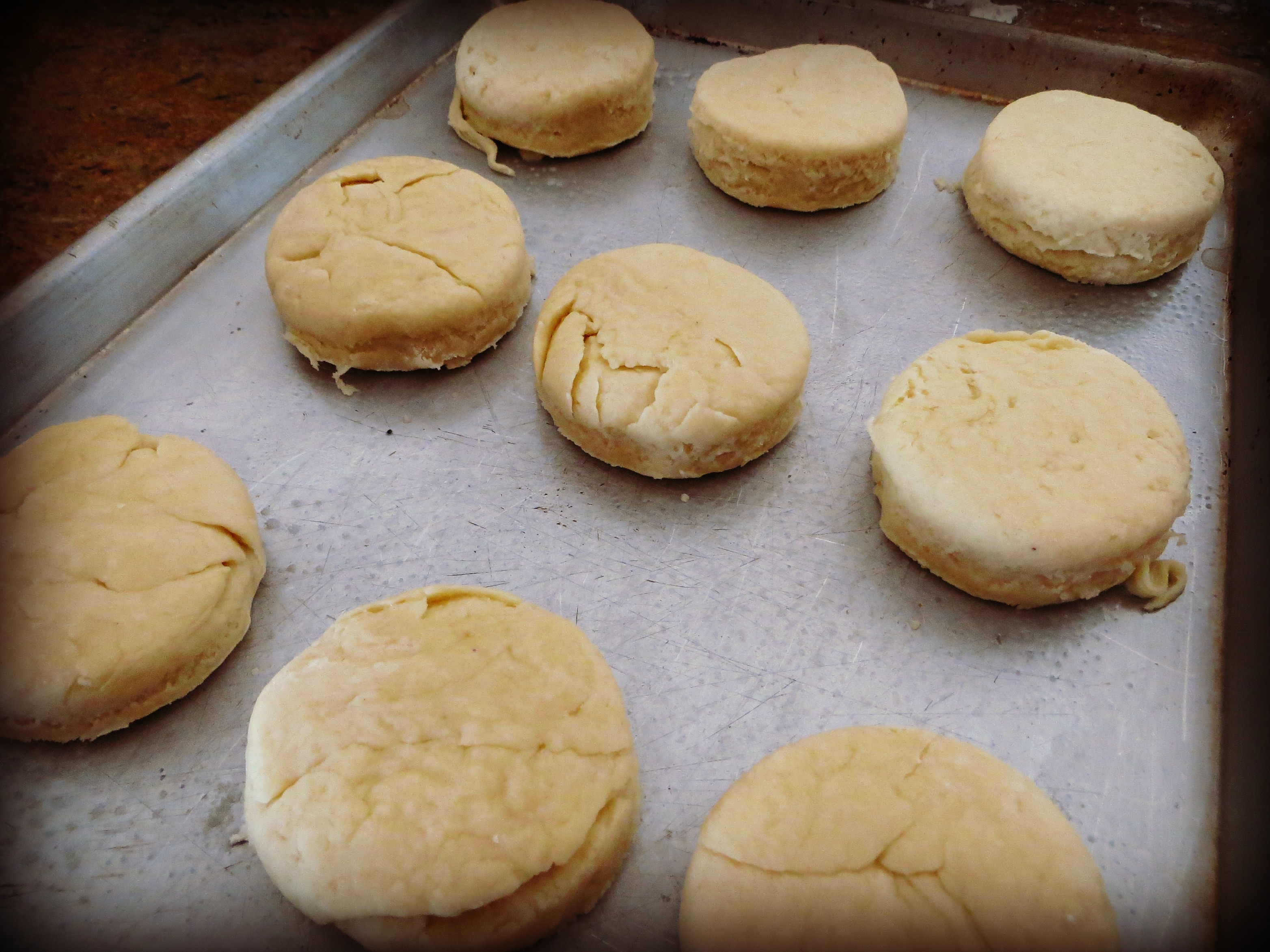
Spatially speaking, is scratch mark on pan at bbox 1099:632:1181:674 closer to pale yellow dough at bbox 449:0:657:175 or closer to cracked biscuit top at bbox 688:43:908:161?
cracked biscuit top at bbox 688:43:908:161

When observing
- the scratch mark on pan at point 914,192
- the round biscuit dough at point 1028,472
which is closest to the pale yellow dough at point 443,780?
the round biscuit dough at point 1028,472

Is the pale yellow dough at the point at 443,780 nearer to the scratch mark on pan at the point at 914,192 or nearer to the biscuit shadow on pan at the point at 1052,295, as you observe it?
the biscuit shadow on pan at the point at 1052,295

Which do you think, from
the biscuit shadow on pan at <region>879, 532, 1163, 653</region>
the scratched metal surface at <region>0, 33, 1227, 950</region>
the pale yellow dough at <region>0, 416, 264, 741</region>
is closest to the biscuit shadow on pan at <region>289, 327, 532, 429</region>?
the scratched metal surface at <region>0, 33, 1227, 950</region>

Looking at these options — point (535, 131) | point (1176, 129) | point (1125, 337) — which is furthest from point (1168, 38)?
point (535, 131)

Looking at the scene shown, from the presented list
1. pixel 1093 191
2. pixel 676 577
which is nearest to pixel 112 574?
pixel 676 577

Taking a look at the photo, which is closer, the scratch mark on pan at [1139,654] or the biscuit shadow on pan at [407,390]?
the scratch mark on pan at [1139,654]
